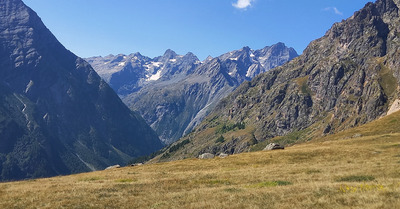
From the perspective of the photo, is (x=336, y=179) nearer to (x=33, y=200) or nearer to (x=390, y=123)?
(x=33, y=200)

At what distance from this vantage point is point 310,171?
36.5 m

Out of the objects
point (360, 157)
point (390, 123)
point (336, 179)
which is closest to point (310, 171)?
point (336, 179)

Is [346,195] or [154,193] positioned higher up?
[154,193]

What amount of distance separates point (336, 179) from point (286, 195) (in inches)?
413

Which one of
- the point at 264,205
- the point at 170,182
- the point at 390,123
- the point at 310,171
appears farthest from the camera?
the point at 390,123

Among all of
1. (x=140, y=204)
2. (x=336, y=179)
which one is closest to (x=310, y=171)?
(x=336, y=179)

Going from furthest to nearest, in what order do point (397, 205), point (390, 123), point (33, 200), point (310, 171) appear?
point (390, 123) → point (310, 171) → point (33, 200) → point (397, 205)

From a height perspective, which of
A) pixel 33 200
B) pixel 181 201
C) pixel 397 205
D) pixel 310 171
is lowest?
pixel 310 171

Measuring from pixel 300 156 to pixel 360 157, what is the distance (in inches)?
395

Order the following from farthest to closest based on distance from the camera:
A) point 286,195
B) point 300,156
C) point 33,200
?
point 300,156, point 33,200, point 286,195

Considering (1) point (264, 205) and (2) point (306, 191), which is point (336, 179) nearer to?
(2) point (306, 191)

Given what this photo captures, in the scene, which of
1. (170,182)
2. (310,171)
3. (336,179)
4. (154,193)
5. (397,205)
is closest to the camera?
(397,205)

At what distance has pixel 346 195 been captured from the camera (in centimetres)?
1914

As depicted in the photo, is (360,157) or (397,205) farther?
(360,157)
